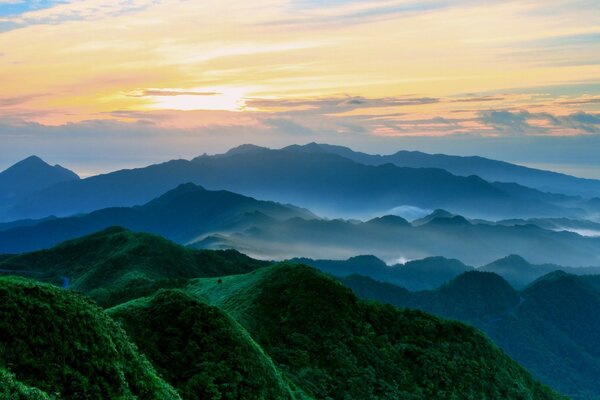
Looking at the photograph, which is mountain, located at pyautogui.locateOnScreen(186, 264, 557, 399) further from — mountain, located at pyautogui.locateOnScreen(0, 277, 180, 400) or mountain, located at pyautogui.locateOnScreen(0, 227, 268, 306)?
mountain, located at pyautogui.locateOnScreen(0, 227, 268, 306)

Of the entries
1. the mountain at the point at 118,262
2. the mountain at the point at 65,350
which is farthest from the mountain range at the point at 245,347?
the mountain at the point at 118,262

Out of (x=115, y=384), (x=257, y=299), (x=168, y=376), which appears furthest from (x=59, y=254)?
(x=115, y=384)

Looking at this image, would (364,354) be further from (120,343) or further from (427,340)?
(120,343)

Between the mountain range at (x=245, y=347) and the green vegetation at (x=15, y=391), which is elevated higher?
the green vegetation at (x=15, y=391)

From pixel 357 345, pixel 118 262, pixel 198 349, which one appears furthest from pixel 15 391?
pixel 118 262

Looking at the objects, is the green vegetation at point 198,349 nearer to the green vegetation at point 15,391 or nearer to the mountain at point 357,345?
the mountain at point 357,345

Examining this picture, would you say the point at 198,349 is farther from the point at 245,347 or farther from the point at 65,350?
the point at 65,350

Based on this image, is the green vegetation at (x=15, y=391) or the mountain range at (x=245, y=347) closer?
the green vegetation at (x=15, y=391)
